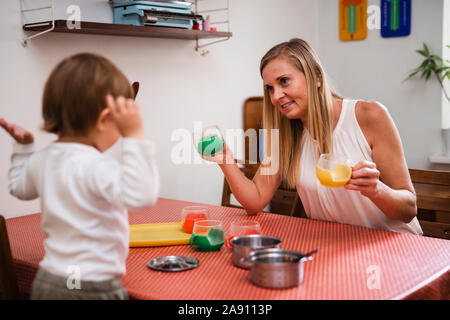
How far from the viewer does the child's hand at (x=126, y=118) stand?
3.37 feet

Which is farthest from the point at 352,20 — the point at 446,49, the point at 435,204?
the point at 435,204

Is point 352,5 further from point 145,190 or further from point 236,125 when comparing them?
point 145,190

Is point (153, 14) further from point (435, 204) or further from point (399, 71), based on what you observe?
point (399, 71)

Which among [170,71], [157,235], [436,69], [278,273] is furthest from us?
[436,69]

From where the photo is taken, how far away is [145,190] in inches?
39.7

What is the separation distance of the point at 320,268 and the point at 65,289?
0.65 m

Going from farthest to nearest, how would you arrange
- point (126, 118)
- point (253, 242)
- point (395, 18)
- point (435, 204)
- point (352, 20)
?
point (352, 20)
point (395, 18)
point (435, 204)
point (253, 242)
point (126, 118)

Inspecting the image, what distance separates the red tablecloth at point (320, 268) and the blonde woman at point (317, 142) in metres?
0.17

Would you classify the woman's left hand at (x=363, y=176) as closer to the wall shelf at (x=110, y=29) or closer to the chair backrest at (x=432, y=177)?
the chair backrest at (x=432, y=177)

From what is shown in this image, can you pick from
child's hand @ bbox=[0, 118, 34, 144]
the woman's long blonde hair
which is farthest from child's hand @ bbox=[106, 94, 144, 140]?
the woman's long blonde hair

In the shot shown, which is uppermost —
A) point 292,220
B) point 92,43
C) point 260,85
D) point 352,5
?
point 352,5

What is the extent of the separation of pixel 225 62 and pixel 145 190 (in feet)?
7.28

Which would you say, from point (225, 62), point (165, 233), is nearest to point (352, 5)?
point (225, 62)

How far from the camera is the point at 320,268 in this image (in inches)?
52.7
